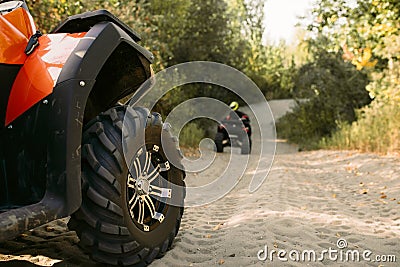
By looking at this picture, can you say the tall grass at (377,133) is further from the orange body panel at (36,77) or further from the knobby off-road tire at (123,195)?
the orange body panel at (36,77)

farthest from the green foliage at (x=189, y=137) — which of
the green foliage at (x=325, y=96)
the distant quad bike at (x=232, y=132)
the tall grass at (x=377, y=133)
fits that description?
the green foliage at (x=325, y=96)

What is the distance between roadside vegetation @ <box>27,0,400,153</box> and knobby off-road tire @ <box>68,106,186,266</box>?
5057mm

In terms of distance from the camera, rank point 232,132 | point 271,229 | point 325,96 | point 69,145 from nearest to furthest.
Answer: point 69,145 → point 271,229 → point 232,132 → point 325,96

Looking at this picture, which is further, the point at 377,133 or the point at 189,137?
the point at 189,137

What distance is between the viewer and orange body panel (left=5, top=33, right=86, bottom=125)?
220cm

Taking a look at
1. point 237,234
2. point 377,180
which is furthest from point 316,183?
point 237,234

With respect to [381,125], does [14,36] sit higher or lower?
higher

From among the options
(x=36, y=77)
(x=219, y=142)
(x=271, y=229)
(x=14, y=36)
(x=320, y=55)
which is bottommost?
(x=219, y=142)

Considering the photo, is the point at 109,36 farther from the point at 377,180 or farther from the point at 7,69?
the point at 377,180

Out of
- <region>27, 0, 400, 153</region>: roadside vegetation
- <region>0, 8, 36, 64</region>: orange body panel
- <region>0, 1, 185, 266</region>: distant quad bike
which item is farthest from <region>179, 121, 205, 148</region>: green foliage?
<region>0, 8, 36, 64</region>: orange body panel

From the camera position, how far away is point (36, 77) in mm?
2223

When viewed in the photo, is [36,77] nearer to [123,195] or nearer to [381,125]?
[123,195]

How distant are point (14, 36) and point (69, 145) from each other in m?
0.65

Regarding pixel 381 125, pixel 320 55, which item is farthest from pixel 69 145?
pixel 320 55
